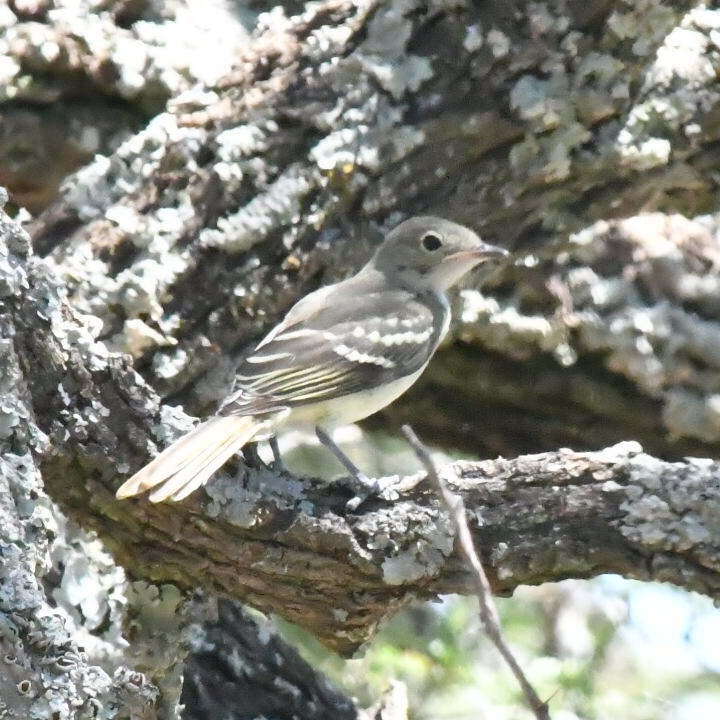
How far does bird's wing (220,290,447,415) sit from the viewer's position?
3.57 meters

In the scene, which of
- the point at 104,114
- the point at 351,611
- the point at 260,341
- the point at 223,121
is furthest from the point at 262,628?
the point at 104,114

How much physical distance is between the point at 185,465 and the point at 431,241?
162 cm

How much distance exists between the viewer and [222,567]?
3051 millimetres

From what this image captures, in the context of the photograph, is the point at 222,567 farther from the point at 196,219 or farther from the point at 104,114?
the point at 104,114

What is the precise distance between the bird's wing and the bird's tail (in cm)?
33

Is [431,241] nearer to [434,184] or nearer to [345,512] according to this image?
[434,184]

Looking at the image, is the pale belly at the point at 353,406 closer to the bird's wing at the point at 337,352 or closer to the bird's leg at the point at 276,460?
the bird's wing at the point at 337,352

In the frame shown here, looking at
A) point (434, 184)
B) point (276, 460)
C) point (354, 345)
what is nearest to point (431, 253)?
point (434, 184)

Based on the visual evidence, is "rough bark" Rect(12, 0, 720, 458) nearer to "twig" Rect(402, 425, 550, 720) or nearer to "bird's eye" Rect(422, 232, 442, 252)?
"bird's eye" Rect(422, 232, 442, 252)

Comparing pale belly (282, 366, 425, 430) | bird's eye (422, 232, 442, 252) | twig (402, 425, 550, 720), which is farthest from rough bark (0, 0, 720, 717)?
twig (402, 425, 550, 720)

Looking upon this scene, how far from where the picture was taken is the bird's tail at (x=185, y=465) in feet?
9.08

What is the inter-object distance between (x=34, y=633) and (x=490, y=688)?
295 cm

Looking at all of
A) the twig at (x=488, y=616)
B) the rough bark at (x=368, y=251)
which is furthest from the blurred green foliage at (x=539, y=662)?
the twig at (x=488, y=616)

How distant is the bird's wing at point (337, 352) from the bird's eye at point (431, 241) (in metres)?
0.18
